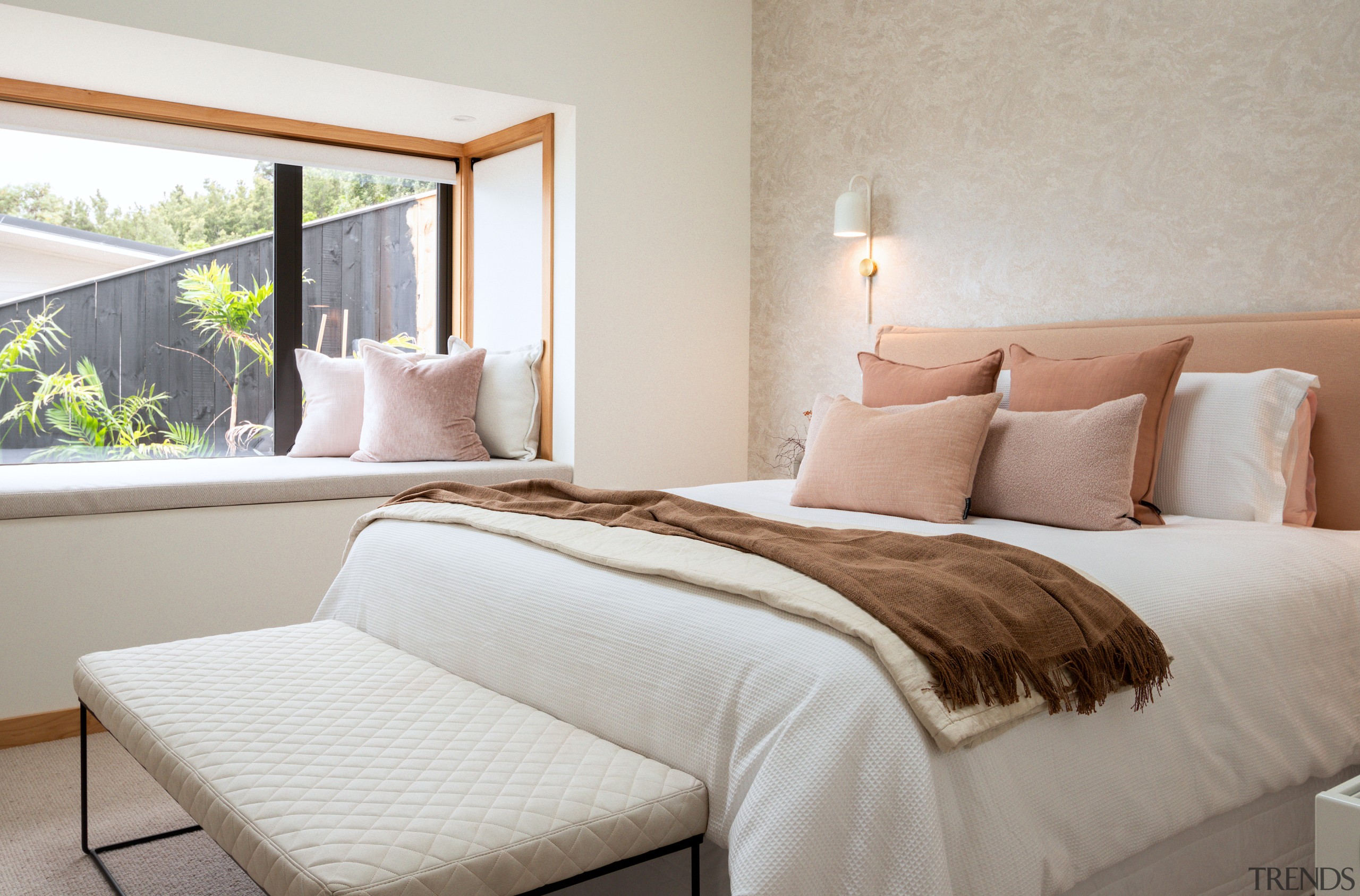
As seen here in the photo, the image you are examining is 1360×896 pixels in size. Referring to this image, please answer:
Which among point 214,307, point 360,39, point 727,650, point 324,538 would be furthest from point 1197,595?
point 214,307

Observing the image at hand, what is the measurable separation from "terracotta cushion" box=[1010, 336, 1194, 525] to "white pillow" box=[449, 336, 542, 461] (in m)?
2.03

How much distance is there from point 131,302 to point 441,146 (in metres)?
1.42

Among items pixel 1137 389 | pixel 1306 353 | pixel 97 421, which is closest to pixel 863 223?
pixel 1137 389

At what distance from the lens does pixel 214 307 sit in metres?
4.12

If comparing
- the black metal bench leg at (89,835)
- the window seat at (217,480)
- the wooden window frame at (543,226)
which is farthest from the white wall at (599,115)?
the black metal bench leg at (89,835)

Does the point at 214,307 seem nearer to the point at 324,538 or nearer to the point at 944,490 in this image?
the point at 324,538

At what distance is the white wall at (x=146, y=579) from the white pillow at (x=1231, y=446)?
8.24ft

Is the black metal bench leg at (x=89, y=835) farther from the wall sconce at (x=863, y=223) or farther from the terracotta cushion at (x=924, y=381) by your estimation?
the wall sconce at (x=863, y=223)

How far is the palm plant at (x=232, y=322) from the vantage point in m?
4.09

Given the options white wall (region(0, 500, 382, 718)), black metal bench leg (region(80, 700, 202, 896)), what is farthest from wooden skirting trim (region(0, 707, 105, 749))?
black metal bench leg (region(80, 700, 202, 896))

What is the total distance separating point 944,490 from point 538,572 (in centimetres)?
104

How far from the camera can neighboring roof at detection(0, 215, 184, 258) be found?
12.1ft

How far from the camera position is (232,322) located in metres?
4.15

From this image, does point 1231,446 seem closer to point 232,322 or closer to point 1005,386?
point 1005,386
